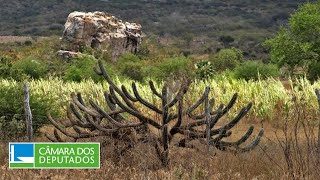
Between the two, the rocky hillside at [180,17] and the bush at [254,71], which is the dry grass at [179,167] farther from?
the rocky hillside at [180,17]

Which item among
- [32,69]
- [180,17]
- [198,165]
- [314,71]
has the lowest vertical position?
[198,165]

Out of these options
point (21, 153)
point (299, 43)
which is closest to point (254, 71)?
point (299, 43)

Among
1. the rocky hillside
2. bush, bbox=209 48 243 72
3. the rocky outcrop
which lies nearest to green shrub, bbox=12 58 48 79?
bush, bbox=209 48 243 72

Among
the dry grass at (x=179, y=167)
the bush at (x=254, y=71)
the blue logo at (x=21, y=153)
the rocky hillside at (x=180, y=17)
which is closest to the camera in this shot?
the blue logo at (x=21, y=153)

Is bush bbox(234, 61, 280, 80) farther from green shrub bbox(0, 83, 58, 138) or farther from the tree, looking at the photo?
green shrub bbox(0, 83, 58, 138)

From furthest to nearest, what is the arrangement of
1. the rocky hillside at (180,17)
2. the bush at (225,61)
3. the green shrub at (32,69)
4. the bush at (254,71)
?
1. the rocky hillside at (180,17)
2. the bush at (225,61)
3. the green shrub at (32,69)
4. the bush at (254,71)

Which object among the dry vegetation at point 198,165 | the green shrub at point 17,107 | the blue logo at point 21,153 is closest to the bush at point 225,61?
the green shrub at point 17,107

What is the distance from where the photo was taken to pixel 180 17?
17188 cm

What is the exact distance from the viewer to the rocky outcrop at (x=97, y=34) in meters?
75.8

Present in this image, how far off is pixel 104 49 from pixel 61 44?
7.20 m

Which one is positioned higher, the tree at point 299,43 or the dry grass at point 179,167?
the tree at point 299,43

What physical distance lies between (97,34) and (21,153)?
7417cm

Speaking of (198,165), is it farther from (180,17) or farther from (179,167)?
(180,17)

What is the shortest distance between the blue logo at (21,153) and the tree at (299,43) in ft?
107
